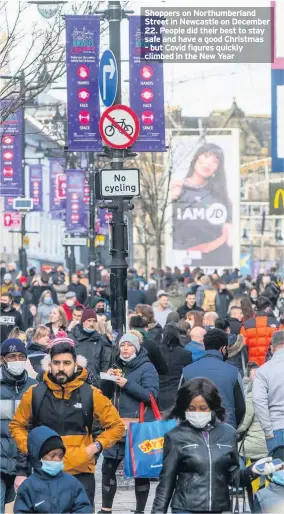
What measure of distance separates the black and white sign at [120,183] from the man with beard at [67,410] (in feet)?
21.4

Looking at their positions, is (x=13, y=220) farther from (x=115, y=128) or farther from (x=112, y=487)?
(x=112, y=487)

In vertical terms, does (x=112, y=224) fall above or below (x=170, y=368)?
above

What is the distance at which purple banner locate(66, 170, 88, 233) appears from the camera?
1700 inches

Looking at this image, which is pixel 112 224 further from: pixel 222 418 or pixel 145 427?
pixel 222 418

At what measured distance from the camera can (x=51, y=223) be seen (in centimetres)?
9131

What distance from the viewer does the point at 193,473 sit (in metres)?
7.75

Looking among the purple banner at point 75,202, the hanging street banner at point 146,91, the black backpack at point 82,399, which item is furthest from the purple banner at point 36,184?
the black backpack at point 82,399

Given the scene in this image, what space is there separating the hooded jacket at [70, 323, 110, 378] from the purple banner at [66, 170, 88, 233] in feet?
90.0

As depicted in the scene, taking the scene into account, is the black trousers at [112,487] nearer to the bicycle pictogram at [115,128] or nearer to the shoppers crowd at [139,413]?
the shoppers crowd at [139,413]

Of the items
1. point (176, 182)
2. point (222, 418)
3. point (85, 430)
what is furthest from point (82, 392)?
point (176, 182)

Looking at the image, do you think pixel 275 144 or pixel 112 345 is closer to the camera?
pixel 112 345

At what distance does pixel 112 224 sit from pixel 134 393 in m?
4.14

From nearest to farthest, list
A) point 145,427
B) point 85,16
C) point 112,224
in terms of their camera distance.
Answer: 1. point 145,427
2. point 112,224
3. point 85,16

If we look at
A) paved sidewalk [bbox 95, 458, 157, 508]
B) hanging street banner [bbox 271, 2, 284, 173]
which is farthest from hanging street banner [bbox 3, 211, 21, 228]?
paved sidewalk [bbox 95, 458, 157, 508]
